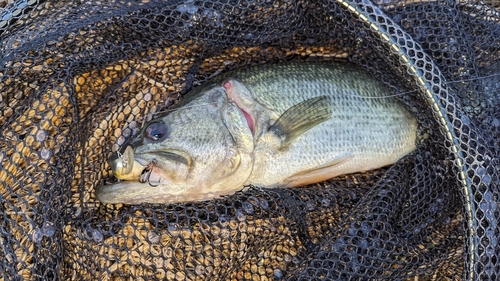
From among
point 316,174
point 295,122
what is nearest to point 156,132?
point 295,122

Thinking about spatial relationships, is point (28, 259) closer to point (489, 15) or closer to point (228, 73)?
point (228, 73)

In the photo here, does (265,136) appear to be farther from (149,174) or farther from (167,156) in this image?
(149,174)

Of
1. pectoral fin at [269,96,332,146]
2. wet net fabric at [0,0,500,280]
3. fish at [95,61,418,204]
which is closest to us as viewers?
wet net fabric at [0,0,500,280]

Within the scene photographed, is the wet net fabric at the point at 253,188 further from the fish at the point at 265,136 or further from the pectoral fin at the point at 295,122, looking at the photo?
the pectoral fin at the point at 295,122


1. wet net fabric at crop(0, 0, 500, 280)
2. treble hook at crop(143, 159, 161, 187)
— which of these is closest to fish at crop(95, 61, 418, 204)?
treble hook at crop(143, 159, 161, 187)

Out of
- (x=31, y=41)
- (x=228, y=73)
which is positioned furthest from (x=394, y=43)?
(x=31, y=41)

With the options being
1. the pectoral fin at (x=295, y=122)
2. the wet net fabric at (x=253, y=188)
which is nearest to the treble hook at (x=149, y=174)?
the wet net fabric at (x=253, y=188)

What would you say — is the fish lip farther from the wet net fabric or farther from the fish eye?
the wet net fabric
